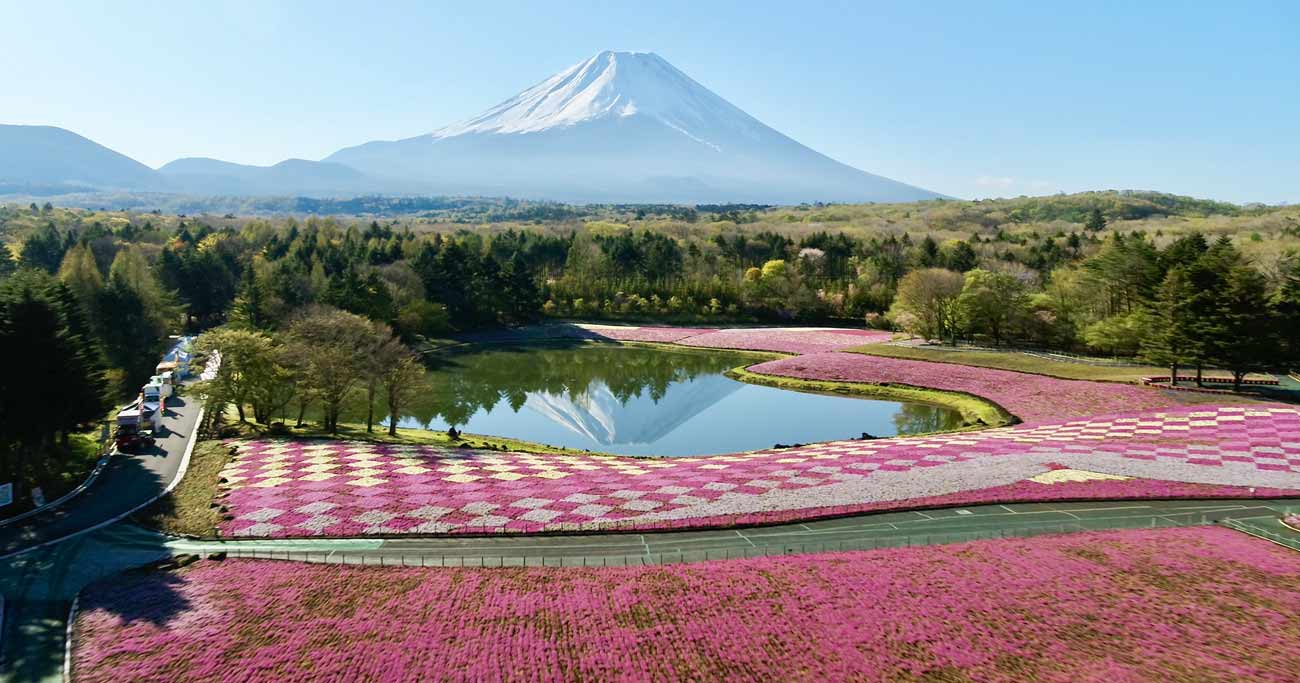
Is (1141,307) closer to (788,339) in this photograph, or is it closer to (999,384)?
(999,384)

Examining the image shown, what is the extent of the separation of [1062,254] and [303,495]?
88.5 meters

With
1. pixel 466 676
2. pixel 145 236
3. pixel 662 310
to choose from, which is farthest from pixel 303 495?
pixel 145 236

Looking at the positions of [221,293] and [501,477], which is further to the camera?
[221,293]

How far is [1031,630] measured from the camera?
48.8ft

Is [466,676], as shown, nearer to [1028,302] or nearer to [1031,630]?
[1031,630]

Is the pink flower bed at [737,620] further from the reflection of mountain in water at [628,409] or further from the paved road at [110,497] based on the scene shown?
the reflection of mountain in water at [628,409]

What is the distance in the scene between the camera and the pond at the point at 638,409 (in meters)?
42.1

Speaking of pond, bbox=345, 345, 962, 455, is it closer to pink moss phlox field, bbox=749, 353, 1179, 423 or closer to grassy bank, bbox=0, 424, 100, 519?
pink moss phlox field, bbox=749, 353, 1179, 423

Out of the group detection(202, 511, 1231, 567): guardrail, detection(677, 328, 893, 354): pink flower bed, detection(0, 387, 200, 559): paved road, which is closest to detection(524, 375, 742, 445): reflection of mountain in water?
detection(677, 328, 893, 354): pink flower bed

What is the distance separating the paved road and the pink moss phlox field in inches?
1596

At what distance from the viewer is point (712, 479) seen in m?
27.1

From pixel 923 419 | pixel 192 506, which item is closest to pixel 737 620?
pixel 192 506

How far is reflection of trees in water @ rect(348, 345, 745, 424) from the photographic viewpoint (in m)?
51.4

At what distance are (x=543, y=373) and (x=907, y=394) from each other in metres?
29.1
